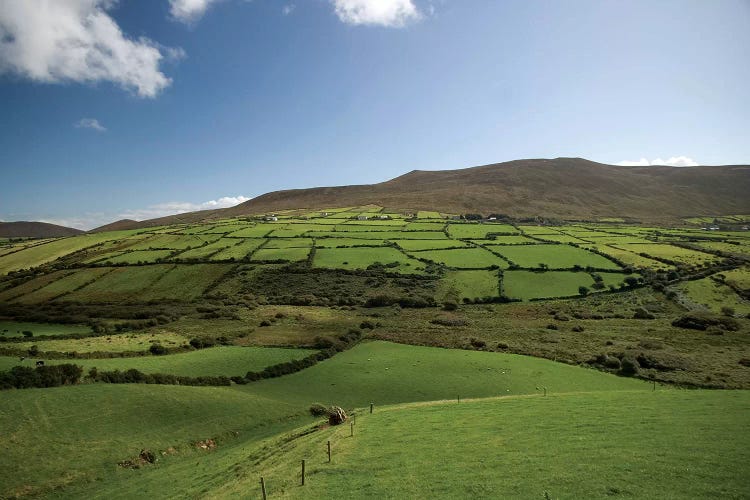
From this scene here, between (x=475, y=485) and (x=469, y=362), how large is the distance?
26918 mm

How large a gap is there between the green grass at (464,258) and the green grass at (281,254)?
82.5ft

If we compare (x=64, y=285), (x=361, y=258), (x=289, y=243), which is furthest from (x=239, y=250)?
(x=64, y=285)

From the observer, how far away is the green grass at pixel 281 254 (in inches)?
3690

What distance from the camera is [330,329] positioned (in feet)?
184

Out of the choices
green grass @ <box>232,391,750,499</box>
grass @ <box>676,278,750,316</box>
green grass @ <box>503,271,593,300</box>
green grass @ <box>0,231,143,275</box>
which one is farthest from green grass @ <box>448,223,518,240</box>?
green grass @ <box>0,231,143,275</box>

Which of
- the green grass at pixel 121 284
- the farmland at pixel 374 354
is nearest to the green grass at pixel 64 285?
the farmland at pixel 374 354

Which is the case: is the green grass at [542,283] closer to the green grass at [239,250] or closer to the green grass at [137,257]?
the green grass at [239,250]

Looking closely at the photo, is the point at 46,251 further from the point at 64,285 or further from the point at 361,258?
the point at 361,258

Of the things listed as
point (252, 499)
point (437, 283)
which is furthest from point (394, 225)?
point (252, 499)

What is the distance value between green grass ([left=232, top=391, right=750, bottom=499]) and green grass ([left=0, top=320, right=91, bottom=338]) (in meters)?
48.7

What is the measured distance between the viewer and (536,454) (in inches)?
711

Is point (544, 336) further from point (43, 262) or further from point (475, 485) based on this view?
point (43, 262)

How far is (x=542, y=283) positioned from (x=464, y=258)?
718 inches

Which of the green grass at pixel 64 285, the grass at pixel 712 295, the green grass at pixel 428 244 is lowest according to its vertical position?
the grass at pixel 712 295
